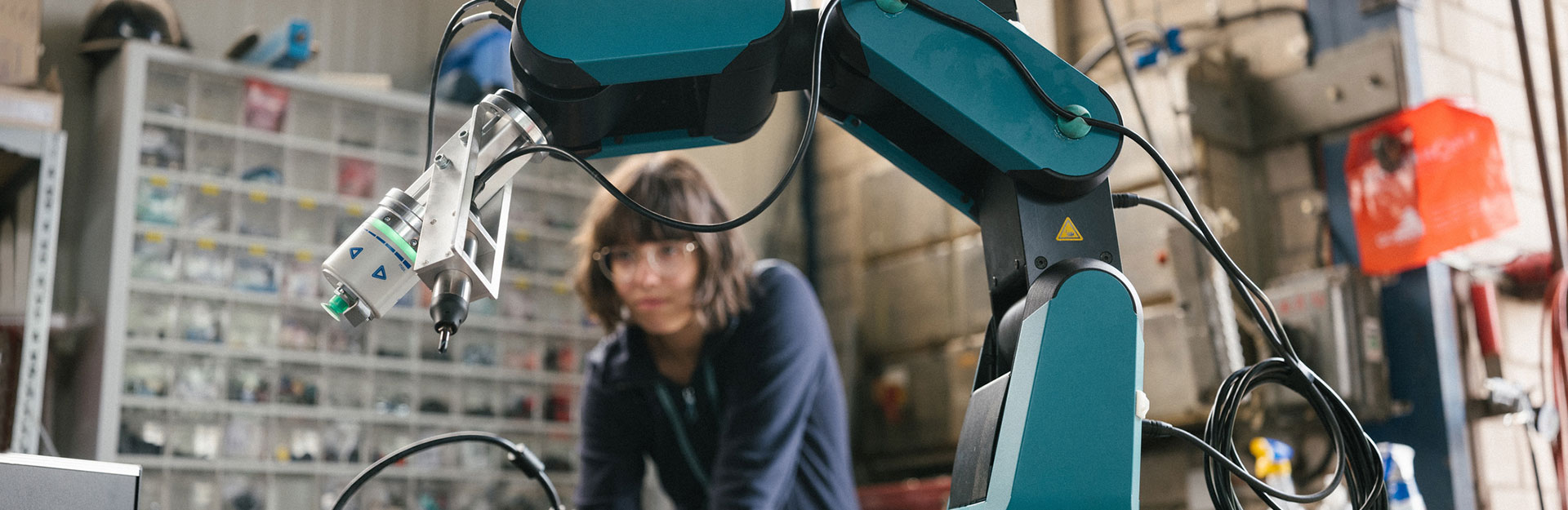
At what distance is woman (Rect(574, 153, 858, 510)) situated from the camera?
5.84 ft

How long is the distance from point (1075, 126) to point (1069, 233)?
0.07 m

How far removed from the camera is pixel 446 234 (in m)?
0.65

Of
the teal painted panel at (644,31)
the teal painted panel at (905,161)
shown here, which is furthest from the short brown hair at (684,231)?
the teal painted panel at (644,31)

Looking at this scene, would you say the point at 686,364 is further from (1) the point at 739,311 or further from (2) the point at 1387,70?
(2) the point at 1387,70

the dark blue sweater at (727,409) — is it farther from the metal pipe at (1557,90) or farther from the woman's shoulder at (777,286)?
the metal pipe at (1557,90)

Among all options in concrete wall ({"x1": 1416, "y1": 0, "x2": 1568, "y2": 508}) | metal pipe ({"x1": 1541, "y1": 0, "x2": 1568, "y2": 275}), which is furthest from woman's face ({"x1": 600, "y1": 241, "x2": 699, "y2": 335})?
metal pipe ({"x1": 1541, "y1": 0, "x2": 1568, "y2": 275})

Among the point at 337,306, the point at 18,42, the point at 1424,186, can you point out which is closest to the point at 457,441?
the point at 337,306

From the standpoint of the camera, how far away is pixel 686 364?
1.89 meters

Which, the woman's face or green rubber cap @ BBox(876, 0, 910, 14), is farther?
the woman's face

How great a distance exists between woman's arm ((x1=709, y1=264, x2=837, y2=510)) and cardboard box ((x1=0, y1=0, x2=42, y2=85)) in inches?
65.6

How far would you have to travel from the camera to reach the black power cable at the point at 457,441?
904 mm

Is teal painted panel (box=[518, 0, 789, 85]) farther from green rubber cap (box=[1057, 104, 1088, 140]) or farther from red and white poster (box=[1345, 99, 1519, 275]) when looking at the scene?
red and white poster (box=[1345, 99, 1519, 275])

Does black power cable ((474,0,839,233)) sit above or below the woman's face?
below

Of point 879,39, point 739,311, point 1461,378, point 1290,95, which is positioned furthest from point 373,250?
point 1290,95
